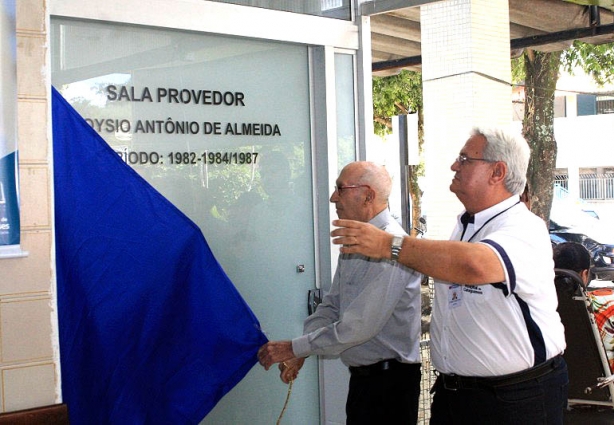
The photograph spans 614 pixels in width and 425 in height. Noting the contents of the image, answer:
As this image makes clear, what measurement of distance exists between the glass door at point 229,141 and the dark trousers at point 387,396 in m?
1.17

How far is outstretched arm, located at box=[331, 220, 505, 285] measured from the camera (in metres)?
2.72

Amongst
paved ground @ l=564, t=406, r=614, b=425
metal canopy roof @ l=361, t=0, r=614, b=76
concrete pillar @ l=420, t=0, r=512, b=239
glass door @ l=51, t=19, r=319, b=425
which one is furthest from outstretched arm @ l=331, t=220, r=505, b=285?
concrete pillar @ l=420, t=0, r=512, b=239

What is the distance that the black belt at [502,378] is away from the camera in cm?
310

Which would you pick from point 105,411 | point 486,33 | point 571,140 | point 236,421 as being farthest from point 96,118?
point 571,140

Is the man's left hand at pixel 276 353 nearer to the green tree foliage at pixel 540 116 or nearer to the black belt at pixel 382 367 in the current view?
the black belt at pixel 382 367

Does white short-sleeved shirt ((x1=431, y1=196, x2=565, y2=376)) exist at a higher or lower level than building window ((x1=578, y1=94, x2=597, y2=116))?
lower

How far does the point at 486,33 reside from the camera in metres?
8.40

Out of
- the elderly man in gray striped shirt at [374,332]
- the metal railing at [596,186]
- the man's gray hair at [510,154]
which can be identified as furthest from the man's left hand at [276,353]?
the metal railing at [596,186]

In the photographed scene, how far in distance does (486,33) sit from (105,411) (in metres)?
6.19

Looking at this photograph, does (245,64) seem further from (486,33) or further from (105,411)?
(486,33)

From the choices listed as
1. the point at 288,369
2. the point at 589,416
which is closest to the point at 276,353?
the point at 288,369

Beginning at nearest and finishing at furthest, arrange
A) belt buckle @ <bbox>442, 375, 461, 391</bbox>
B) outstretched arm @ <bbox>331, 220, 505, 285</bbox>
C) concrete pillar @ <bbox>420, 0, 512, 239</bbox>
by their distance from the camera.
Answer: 1. outstretched arm @ <bbox>331, 220, 505, 285</bbox>
2. belt buckle @ <bbox>442, 375, 461, 391</bbox>
3. concrete pillar @ <bbox>420, 0, 512, 239</bbox>

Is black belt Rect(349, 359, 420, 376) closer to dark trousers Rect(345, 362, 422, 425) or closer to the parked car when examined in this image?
dark trousers Rect(345, 362, 422, 425)

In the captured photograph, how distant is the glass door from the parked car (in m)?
6.39
